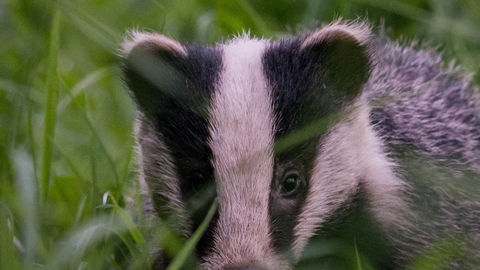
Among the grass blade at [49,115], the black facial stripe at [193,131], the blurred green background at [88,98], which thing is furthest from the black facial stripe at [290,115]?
the grass blade at [49,115]

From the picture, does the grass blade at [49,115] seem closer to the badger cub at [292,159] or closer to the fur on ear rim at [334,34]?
the badger cub at [292,159]

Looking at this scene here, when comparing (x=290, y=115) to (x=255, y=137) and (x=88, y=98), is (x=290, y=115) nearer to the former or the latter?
(x=255, y=137)

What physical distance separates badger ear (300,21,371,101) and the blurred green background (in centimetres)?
88

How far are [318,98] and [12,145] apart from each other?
144cm

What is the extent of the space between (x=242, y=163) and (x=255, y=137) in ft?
0.37

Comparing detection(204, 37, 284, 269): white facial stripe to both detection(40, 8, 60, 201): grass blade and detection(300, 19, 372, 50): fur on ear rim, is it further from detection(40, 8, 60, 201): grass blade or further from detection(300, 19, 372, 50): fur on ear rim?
detection(40, 8, 60, 201): grass blade

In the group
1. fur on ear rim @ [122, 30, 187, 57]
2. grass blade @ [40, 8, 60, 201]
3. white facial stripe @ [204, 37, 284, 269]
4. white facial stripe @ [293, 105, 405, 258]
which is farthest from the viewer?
grass blade @ [40, 8, 60, 201]

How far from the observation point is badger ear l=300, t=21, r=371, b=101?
3340 millimetres

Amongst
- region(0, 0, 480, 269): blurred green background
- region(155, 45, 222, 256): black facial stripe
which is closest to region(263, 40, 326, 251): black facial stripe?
region(155, 45, 222, 256): black facial stripe

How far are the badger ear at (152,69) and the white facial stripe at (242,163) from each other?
224 millimetres

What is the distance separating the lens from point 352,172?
11.3 ft

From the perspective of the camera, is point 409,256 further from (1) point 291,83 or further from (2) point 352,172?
(1) point 291,83

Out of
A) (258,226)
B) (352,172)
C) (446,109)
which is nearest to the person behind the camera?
(258,226)

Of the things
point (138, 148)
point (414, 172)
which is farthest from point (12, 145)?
point (414, 172)
